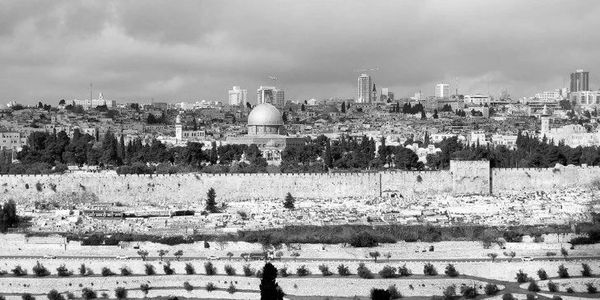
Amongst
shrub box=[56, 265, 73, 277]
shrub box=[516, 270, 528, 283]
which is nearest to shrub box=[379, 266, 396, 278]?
shrub box=[516, 270, 528, 283]

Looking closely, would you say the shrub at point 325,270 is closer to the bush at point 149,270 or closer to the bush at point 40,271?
the bush at point 149,270

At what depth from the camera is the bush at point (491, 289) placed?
21.0m

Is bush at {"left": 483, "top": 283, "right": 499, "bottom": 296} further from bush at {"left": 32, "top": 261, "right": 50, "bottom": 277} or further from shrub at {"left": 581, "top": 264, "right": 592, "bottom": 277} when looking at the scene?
bush at {"left": 32, "top": 261, "right": 50, "bottom": 277}

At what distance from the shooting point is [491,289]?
68.9 feet

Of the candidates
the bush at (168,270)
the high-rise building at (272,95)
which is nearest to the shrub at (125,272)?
the bush at (168,270)

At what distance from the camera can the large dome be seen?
201 feet

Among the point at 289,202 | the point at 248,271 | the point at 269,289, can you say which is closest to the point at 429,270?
the point at 248,271

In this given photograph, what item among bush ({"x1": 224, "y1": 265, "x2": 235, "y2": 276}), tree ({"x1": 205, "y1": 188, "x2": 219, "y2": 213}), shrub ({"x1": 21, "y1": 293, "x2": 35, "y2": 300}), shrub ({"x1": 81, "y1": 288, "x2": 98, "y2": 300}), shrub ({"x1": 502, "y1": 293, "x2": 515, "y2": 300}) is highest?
tree ({"x1": 205, "y1": 188, "x2": 219, "y2": 213})

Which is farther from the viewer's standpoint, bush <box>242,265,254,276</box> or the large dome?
the large dome

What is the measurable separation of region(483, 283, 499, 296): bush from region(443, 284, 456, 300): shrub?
60 centimetres

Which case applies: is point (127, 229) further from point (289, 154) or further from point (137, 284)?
point (289, 154)

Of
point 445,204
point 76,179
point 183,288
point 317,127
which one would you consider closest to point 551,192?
point 445,204

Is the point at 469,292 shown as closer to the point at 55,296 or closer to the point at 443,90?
the point at 55,296

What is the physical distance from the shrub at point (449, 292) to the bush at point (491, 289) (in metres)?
0.60
